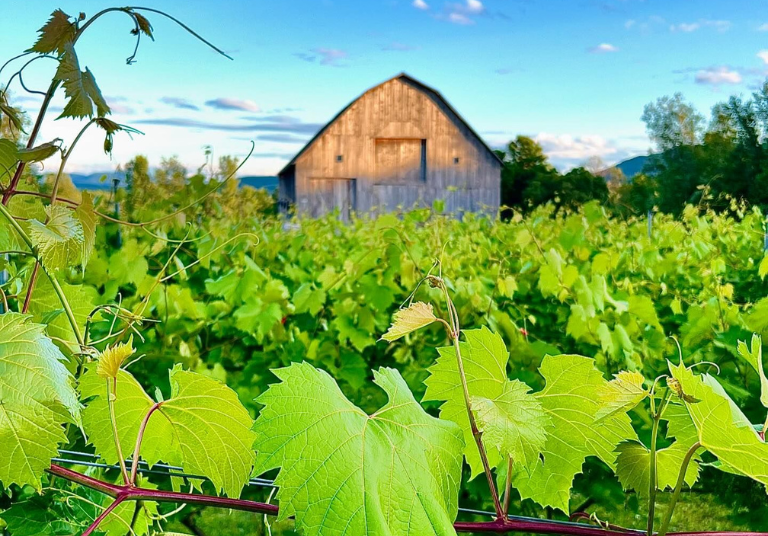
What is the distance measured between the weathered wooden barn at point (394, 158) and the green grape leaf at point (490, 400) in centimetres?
2887

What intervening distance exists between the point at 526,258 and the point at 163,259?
60.3 inches

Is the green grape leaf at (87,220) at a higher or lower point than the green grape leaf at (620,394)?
higher

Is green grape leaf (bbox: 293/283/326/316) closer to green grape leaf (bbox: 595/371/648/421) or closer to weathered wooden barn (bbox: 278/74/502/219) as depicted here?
green grape leaf (bbox: 595/371/648/421)

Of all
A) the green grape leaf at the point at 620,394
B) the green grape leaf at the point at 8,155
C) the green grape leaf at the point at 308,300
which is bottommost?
the green grape leaf at the point at 308,300

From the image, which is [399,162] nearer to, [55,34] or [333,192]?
[333,192]

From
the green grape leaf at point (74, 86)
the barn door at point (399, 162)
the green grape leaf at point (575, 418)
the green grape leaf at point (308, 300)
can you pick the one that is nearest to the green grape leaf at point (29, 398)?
the green grape leaf at point (74, 86)

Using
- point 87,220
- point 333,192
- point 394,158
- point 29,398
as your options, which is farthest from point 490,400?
point 394,158

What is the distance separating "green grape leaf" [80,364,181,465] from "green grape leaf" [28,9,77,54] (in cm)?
41

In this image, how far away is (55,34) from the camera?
0.86 metres

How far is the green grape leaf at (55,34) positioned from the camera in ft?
2.82

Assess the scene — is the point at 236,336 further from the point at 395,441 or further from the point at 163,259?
the point at 395,441

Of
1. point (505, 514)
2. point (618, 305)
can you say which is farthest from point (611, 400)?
point (618, 305)

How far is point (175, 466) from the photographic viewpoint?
2.64 ft

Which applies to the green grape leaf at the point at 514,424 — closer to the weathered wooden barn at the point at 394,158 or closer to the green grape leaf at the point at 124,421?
the green grape leaf at the point at 124,421
